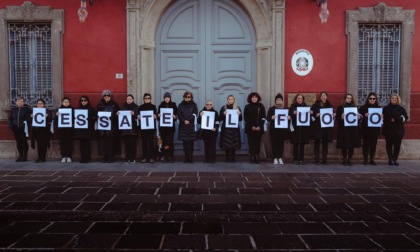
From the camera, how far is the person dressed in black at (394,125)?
8836 millimetres

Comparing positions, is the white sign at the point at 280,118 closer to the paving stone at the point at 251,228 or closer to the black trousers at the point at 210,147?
the black trousers at the point at 210,147

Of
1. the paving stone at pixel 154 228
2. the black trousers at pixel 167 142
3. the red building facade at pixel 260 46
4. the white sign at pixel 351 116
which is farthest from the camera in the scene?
the red building facade at pixel 260 46

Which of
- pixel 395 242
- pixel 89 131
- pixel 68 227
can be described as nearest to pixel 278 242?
pixel 395 242

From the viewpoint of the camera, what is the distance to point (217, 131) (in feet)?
30.2

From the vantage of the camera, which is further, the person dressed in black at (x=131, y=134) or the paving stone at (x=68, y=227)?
the person dressed in black at (x=131, y=134)

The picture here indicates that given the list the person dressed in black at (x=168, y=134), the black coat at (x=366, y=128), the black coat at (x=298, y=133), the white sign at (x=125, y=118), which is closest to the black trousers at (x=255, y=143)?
the black coat at (x=298, y=133)

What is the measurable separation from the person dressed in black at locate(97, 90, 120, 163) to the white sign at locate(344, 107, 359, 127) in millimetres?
5080

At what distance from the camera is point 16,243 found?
3.83 m

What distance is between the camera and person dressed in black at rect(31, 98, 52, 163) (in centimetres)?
910

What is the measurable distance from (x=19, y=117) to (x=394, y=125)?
8288 millimetres

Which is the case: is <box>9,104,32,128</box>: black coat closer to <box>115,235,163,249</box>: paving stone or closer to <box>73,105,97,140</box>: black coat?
<box>73,105,97,140</box>: black coat

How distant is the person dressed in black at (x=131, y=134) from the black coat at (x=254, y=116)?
97.9 inches

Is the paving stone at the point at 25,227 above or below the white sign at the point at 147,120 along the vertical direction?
below

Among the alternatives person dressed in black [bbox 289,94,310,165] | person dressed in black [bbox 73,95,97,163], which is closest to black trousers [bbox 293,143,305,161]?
person dressed in black [bbox 289,94,310,165]
